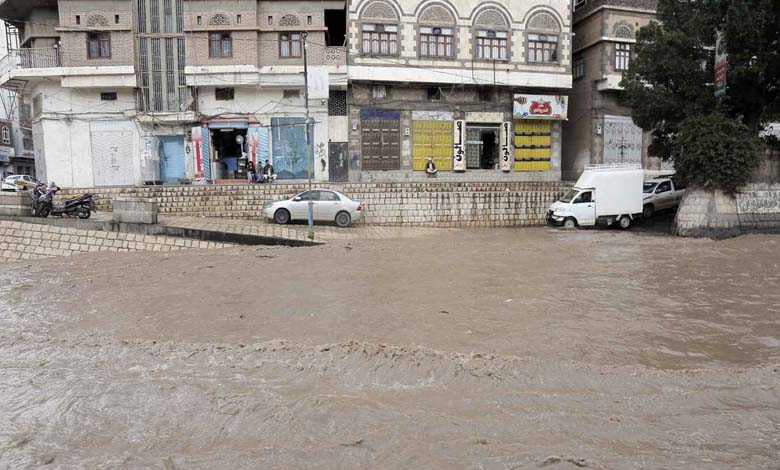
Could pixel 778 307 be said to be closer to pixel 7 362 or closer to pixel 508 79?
pixel 7 362

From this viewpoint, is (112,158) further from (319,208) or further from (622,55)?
(622,55)

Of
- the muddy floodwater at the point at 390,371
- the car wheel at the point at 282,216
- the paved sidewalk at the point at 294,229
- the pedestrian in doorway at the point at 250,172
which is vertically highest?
the pedestrian in doorway at the point at 250,172

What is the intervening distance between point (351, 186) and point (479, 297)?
42.0 feet

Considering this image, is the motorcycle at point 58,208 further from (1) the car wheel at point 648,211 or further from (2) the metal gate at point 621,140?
(2) the metal gate at point 621,140

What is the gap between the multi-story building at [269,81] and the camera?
24047 millimetres

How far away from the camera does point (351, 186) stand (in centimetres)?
2086

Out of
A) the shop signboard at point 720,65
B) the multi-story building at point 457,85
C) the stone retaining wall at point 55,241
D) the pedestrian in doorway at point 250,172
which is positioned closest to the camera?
the stone retaining wall at point 55,241

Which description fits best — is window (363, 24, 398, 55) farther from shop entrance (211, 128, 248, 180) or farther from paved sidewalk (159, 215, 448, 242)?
paved sidewalk (159, 215, 448, 242)

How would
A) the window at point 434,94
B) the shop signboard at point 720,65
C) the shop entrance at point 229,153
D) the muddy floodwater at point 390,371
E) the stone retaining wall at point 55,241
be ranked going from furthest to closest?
1. the window at point 434,94
2. the shop entrance at point 229,153
3. the shop signboard at point 720,65
4. the stone retaining wall at point 55,241
5. the muddy floodwater at point 390,371

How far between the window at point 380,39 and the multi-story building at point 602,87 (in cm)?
969

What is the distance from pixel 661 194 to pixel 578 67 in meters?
10.9

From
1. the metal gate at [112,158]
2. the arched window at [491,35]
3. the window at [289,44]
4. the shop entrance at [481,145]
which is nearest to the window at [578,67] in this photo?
the arched window at [491,35]

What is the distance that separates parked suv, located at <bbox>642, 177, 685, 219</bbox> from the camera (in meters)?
20.5

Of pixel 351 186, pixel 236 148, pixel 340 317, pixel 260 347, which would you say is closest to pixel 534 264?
pixel 340 317
